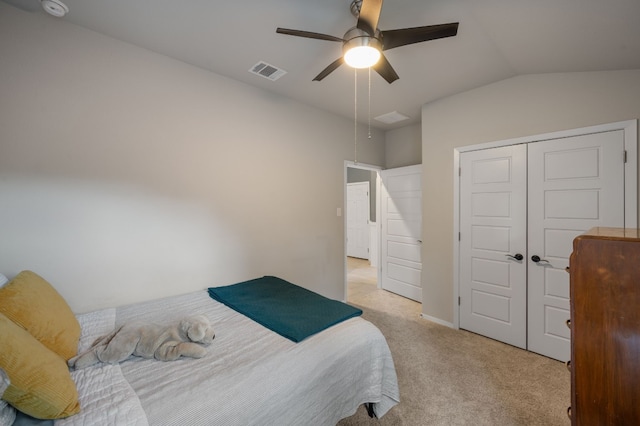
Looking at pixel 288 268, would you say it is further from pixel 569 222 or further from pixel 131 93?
pixel 569 222

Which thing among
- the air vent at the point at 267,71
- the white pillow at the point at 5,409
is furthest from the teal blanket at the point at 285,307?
the air vent at the point at 267,71

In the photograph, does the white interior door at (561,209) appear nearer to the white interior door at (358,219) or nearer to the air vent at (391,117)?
the air vent at (391,117)

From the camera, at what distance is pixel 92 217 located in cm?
200

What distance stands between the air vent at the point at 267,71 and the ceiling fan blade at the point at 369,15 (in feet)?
3.96

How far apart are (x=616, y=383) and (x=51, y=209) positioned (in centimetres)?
317

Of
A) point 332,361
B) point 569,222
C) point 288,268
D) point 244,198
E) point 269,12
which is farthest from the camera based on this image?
point 288,268

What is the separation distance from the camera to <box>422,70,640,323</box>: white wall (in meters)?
2.14

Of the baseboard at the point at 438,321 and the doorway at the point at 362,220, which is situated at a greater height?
the doorway at the point at 362,220

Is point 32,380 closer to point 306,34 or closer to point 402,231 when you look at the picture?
point 306,34

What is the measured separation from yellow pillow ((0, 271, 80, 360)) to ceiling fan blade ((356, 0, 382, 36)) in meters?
2.26

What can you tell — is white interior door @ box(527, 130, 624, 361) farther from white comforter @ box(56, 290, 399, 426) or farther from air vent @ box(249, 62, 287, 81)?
air vent @ box(249, 62, 287, 81)

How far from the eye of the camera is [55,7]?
170 cm

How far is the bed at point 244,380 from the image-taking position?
3.37 feet

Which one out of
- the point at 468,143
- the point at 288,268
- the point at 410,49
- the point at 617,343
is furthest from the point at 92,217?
the point at 468,143
